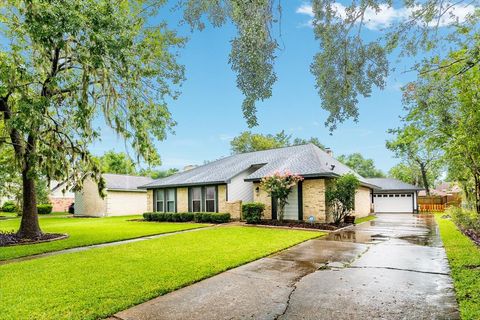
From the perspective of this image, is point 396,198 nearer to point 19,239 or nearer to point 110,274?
point 110,274

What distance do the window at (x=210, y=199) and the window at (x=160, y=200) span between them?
15.0ft

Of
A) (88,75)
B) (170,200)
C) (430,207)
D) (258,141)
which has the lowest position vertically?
(430,207)

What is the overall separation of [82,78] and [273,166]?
1348 cm

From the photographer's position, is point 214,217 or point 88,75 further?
point 214,217

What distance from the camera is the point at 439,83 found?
24.9ft

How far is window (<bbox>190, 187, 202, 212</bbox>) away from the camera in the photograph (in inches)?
865

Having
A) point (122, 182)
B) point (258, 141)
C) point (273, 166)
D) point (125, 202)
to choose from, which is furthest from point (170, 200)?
point (258, 141)

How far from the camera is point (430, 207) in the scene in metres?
31.9

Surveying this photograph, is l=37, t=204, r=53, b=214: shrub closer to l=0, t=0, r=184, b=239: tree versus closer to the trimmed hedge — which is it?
the trimmed hedge

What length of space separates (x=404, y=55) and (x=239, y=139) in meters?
40.6

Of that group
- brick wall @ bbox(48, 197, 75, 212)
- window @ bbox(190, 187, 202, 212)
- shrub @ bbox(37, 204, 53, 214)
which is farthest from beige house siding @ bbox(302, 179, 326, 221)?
brick wall @ bbox(48, 197, 75, 212)

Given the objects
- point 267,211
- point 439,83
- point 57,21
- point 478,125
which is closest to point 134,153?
point 57,21

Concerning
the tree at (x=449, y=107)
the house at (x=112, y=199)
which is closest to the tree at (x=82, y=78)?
the tree at (x=449, y=107)

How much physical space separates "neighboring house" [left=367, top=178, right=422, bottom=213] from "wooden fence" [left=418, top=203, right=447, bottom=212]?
295 cm
